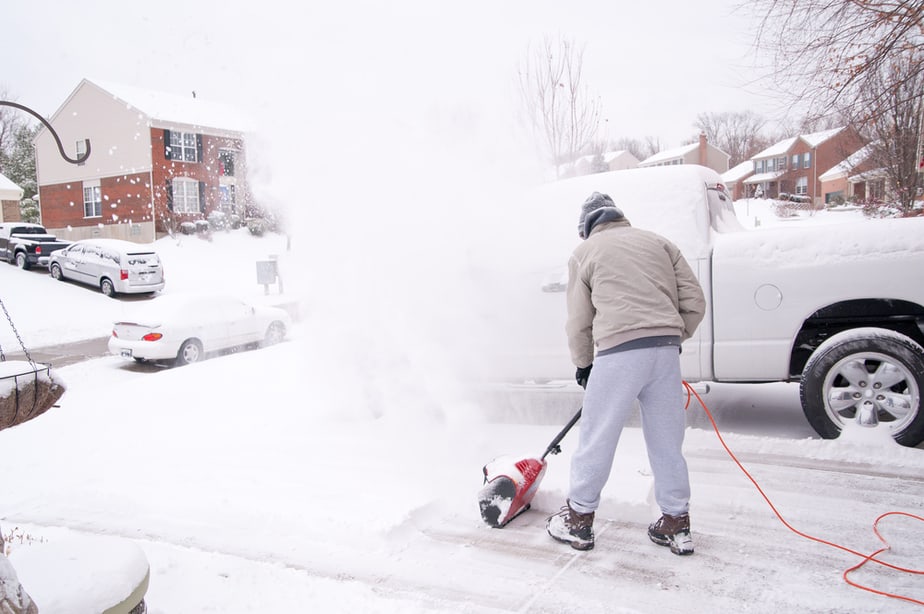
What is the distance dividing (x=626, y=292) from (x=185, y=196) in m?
33.1

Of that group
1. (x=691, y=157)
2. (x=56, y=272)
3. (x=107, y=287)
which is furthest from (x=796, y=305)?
(x=691, y=157)

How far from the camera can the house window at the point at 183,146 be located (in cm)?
3058

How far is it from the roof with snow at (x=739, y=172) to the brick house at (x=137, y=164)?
141ft

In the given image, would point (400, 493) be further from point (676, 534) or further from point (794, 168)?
point (794, 168)

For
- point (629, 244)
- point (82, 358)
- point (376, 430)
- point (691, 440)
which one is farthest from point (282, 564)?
point (82, 358)

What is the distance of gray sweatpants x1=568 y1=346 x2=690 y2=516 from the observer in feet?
9.78

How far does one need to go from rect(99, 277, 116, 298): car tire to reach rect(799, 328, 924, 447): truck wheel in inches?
830

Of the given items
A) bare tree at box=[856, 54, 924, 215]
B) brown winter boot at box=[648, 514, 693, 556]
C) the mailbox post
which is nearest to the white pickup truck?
brown winter boot at box=[648, 514, 693, 556]

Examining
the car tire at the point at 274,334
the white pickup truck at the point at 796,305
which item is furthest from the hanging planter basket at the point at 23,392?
the car tire at the point at 274,334

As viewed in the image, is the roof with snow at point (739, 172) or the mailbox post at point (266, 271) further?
the roof with snow at point (739, 172)

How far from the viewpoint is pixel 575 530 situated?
3.14 meters

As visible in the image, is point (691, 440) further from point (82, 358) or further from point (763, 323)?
point (82, 358)

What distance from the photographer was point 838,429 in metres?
4.20

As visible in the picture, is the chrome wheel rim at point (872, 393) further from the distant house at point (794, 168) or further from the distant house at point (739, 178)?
the distant house at point (739, 178)
